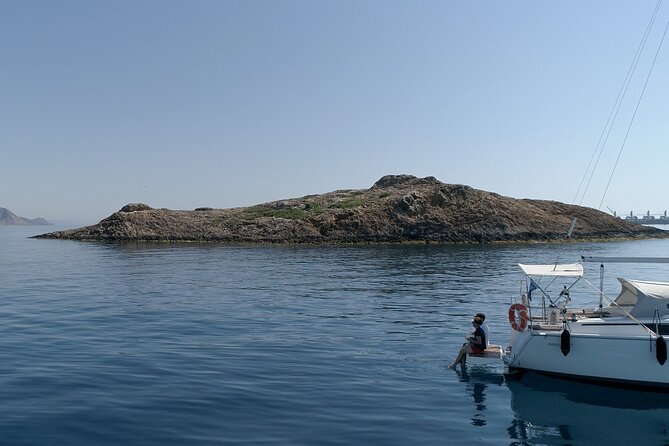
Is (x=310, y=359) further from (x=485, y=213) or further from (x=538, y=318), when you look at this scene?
(x=485, y=213)

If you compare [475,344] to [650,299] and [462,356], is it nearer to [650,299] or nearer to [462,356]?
[462,356]

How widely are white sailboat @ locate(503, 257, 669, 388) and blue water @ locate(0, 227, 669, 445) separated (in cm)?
54

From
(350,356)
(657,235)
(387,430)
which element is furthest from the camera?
(657,235)

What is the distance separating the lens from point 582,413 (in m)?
14.6

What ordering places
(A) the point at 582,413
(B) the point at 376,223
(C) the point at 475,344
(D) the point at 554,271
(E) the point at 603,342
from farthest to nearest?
(B) the point at 376,223
(D) the point at 554,271
(C) the point at 475,344
(E) the point at 603,342
(A) the point at 582,413

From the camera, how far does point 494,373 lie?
18.2 metres

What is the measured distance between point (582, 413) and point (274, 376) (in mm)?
8485

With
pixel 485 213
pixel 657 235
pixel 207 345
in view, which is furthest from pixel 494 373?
pixel 657 235

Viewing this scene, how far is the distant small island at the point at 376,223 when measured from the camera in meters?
89.4

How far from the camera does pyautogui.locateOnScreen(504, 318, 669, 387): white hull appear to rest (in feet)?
51.6

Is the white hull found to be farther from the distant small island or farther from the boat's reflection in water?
the distant small island

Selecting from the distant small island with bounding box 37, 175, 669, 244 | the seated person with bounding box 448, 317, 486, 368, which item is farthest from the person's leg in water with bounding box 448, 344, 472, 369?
the distant small island with bounding box 37, 175, 669, 244

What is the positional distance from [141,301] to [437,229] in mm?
64321

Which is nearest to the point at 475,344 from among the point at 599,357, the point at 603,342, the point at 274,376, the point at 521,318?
the point at 521,318
